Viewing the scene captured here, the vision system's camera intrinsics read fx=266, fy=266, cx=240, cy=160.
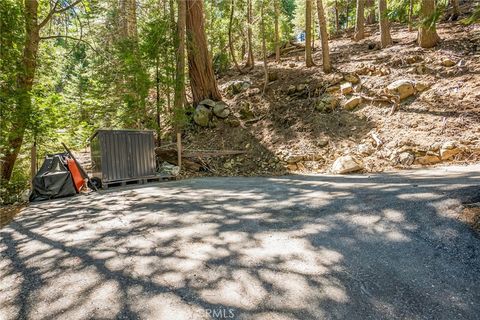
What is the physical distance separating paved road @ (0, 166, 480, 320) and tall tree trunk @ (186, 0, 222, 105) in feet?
27.5

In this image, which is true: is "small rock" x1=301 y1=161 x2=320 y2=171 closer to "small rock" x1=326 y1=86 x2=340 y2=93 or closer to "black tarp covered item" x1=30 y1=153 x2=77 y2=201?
"small rock" x1=326 y1=86 x2=340 y2=93

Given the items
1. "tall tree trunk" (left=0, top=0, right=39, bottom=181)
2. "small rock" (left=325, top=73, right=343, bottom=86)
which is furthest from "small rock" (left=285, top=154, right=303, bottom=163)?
"tall tree trunk" (left=0, top=0, right=39, bottom=181)

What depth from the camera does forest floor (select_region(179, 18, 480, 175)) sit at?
6.38 m

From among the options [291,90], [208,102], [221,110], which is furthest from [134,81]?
[291,90]

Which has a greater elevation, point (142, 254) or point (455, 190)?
point (455, 190)

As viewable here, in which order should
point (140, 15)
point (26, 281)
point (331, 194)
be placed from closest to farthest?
point (26, 281), point (331, 194), point (140, 15)

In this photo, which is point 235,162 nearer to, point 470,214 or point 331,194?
point 331,194

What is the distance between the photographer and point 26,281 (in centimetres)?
224

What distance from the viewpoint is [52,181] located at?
19.4 feet

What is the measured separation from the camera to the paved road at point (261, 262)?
5.78ft

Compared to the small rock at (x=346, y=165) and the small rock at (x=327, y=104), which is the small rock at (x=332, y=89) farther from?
the small rock at (x=346, y=165)

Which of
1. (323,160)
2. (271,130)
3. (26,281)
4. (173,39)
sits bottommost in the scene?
(26,281)

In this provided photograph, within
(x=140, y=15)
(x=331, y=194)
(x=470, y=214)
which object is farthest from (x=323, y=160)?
(x=140, y=15)

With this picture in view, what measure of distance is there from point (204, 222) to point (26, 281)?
177 centimetres
